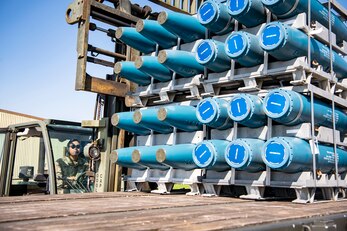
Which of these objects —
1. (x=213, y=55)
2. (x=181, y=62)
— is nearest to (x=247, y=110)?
(x=213, y=55)

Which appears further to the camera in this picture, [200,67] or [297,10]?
[200,67]

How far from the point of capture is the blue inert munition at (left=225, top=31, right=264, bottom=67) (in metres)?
4.50

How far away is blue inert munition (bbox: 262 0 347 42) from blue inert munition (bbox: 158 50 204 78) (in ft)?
4.06

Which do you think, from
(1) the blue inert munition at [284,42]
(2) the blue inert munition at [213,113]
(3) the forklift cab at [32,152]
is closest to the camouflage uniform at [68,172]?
(3) the forklift cab at [32,152]

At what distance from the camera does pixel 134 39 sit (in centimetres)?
586

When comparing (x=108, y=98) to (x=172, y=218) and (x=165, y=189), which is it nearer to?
(x=165, y=189)

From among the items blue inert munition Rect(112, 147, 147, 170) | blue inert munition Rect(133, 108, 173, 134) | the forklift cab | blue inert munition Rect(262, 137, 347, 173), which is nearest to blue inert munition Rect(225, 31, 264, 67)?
blue inert munition Rect(262, 137, 347, 173)

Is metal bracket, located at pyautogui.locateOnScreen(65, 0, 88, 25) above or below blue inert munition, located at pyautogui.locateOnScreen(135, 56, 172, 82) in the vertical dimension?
above

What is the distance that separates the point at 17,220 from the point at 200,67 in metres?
3.46

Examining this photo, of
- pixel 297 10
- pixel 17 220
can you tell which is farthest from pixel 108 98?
pixel 17 220

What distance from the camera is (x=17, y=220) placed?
2469 millimetres

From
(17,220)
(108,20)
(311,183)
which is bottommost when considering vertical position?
(17,220)

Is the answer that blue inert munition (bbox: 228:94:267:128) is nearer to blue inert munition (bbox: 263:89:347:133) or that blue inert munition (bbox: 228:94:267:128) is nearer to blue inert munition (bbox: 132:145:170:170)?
blue inert munition (bbox: 263:89:347:133)

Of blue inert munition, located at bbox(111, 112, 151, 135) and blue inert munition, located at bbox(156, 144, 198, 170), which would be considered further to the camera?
blue inert munition, located at bbox(111, 112, 151, 135)
